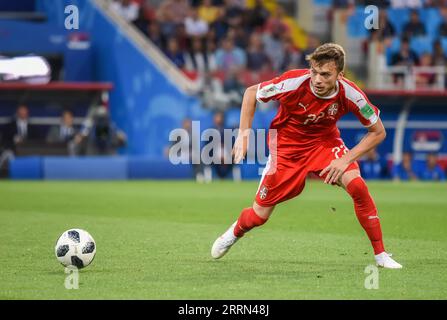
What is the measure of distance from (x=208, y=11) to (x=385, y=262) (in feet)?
67.7

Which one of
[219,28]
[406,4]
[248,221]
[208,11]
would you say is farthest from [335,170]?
[406,4]

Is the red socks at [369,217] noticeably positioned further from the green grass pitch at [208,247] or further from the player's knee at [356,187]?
the green grass pitch at [208,247]

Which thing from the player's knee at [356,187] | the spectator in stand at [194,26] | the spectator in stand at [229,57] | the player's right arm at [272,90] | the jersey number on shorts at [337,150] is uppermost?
the spectator in stand at [194,26]

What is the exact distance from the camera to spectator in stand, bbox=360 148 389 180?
2639cm

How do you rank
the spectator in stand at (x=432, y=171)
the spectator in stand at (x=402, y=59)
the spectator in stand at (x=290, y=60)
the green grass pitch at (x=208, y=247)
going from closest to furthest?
the green grass pitch at (x=208, y=247) → the spectator in stand at (x=432, y=171) → the spectator in stand at (x=290, y=60) → the spectator in stand at (x=402, y=59)

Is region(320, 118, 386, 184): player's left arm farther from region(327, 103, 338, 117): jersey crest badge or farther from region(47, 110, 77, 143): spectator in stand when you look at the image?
region(47, 110, 77, 143): spectator in stand

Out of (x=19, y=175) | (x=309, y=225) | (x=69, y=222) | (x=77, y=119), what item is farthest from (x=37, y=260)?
(x=77, y=119)

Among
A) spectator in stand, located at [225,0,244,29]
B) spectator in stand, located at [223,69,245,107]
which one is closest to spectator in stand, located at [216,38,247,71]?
spectator in stand, located at [223,69,245,107]

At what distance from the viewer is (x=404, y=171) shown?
1049 inches

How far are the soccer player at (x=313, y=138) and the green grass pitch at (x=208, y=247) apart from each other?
0.49m

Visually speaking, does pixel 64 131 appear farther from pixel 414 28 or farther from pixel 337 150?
pixel 337 150

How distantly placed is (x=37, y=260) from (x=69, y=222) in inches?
159

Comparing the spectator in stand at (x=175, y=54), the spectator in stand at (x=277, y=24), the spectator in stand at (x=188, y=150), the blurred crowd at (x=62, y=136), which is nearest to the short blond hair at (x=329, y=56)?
the spectator in stand at (x=188, y=150)

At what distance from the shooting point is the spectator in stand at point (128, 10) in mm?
27688
